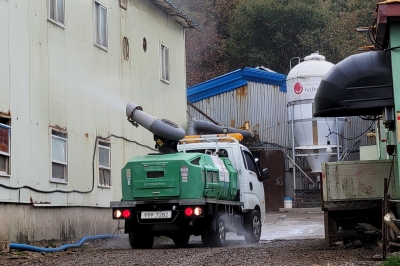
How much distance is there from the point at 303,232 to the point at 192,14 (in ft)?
101

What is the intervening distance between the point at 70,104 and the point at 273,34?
30191 mm

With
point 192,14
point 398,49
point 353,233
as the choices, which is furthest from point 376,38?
point 192,14

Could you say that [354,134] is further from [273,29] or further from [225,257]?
[225,257]

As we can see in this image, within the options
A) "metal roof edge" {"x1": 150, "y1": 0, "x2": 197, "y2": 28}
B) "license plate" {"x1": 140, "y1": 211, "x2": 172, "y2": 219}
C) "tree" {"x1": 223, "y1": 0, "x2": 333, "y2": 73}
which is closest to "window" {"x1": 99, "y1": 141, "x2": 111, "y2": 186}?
"license plate" {"x1": 140, "y1": 211, "x2": 172, "y2": 219}

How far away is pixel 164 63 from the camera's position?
2620 cm

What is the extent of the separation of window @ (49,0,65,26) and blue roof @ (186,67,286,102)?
1692cm

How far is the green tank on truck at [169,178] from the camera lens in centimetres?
1572

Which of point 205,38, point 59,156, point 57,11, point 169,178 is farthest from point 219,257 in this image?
point 205,38

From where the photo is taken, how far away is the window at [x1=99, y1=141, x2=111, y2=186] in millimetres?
20594

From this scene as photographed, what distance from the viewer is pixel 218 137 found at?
18656 mm

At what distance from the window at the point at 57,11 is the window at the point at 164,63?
7421mm

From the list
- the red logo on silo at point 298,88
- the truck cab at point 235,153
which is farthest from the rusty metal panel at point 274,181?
the truck cab at point 235,153

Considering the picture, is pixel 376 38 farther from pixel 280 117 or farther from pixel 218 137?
pixel 280 117

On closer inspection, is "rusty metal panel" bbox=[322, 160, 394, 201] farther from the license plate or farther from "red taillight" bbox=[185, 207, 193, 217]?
the license plate
